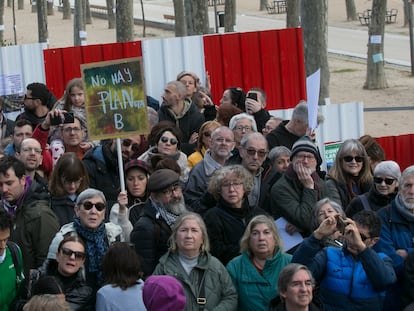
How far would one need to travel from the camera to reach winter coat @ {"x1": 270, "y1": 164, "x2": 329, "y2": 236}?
343 inches

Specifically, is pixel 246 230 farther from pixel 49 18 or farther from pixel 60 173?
pixel 49 18

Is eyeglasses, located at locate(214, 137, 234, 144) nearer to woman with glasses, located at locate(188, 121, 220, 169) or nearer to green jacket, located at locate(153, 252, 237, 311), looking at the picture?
woman with glasses, located at locate(188, 121, 220, 169)

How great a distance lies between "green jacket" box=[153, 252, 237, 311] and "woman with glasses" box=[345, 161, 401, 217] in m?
1.67

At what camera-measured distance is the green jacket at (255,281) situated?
7.80 m

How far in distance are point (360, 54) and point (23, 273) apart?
116 ft

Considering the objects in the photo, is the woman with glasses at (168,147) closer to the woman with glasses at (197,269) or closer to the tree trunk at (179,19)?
the woman with glasses at (197,269)

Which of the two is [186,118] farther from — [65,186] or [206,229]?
[206,229]

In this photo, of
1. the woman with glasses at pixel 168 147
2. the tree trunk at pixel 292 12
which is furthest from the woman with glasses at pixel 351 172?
the tree trunk at pixel 292 12

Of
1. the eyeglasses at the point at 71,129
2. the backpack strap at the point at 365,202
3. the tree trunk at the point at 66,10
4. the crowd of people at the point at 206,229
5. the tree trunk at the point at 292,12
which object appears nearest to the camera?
the crowd of people at the point at 206,229

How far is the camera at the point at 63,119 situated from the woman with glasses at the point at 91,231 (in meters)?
2.24

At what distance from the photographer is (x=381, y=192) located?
A: 29.7 ft

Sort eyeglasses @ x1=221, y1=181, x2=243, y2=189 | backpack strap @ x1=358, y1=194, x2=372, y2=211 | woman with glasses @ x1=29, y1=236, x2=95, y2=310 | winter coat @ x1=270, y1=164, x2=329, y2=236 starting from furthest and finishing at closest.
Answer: backpack strap @ x1=358, y1=194, x2=372, y2=211 < winter coat @ x1=270, y1=164, x2=329, y2=236 < eyeglasses @ x1=221, y1=181, x2=243, y2=189 < woman with glasses @ x1=29, y1=236, x2=95, y2=310

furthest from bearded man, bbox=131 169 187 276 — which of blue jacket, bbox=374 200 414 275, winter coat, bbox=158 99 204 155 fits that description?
winter coat, bbox=158 99 204 155

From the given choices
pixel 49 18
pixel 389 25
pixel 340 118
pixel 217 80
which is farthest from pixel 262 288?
pixel 49 18
